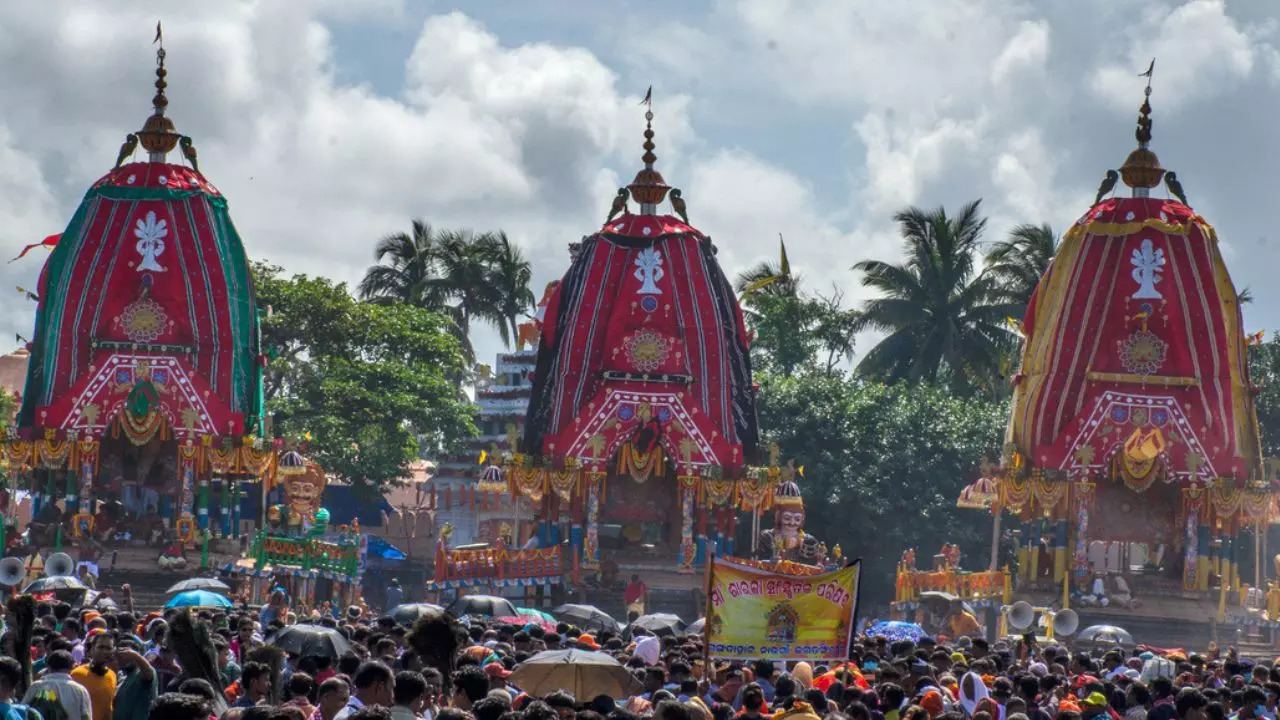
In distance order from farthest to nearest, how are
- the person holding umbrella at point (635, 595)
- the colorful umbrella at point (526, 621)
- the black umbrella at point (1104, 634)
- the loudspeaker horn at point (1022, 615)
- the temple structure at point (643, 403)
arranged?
1. the temple structure at point (643, 403)
2. the person holding umbrella at point (635, 595)
3. the loudspeaker horn at point (1022, 615)
4. the black umbrella at point (1104, 634)
5. the colorful umbrella at point (526, 621)

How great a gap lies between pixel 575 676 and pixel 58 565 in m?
26.3

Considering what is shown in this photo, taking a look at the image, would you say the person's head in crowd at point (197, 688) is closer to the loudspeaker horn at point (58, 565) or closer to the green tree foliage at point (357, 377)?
the loudspeaker horn at point (58, 565)

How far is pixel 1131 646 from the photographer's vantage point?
40031 mm

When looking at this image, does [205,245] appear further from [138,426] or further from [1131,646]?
[1131,646]

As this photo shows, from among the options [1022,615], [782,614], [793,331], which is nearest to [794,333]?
[793,331]

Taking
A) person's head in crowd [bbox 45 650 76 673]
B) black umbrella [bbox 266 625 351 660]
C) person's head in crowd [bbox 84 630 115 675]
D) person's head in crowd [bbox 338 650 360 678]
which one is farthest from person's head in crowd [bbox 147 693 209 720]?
black umbrella [bbox 266 625 351 660]

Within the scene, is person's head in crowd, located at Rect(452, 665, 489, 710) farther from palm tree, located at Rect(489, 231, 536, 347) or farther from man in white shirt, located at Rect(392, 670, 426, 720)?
palm tree, located at Rect(489, 231, 536, 347)

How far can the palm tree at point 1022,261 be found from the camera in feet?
217

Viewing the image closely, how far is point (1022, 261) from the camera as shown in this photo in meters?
67.1

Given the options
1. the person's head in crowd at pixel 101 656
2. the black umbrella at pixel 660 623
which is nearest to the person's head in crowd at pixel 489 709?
the person's head in crowd at pixel 101 656

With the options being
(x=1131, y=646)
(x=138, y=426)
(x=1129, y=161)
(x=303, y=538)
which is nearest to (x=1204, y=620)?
(x=1131, y=646)

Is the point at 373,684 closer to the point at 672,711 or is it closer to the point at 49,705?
the point at 672,711

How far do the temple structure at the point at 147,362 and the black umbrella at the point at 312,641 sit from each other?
26.0m

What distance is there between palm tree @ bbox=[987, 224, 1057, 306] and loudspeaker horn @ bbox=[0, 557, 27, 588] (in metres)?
34.2
